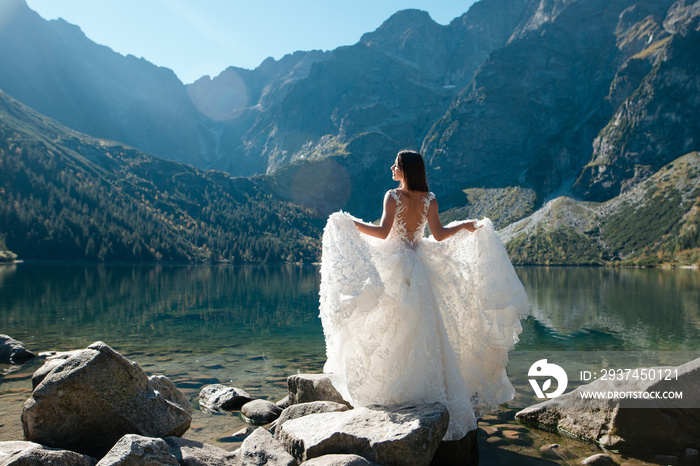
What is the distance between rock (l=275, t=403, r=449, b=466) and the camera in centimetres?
527

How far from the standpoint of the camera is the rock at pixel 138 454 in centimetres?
484

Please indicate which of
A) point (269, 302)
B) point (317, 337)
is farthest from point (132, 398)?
point (269, 302)

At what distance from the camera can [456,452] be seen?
628 centimetres

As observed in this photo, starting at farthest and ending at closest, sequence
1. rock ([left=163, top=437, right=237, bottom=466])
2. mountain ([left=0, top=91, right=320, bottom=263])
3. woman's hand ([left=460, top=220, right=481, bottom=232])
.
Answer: mountain ([left=0, top=91, right=320, bottom=263])
woman's hand ([left=460, top=220, right=481, bottom=232])
rock ([left=163, top=437, right=237, bottom=466])

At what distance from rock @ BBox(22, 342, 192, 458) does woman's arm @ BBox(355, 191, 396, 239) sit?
4.23 meters

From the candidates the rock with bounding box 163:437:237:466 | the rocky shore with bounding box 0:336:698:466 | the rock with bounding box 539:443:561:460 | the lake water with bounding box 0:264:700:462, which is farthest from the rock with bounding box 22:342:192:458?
the rock with bounding box 539:443:561:460

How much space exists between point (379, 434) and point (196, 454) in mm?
2545

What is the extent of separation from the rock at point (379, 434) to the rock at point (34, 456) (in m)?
2.58

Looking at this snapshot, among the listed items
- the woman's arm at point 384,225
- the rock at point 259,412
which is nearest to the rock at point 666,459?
the woman's arm at point 384,225

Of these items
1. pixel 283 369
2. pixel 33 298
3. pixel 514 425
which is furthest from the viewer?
pixel 33 298

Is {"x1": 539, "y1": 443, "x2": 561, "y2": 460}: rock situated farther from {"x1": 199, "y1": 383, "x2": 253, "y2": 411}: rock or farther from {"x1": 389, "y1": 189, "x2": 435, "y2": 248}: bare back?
{"x1": 199, "y1": 383, "x2": 253, "y2": 411}: rock

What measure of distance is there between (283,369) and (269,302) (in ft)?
94.8

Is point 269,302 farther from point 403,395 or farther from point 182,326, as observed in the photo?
point 403,395

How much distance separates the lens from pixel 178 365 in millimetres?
15406
